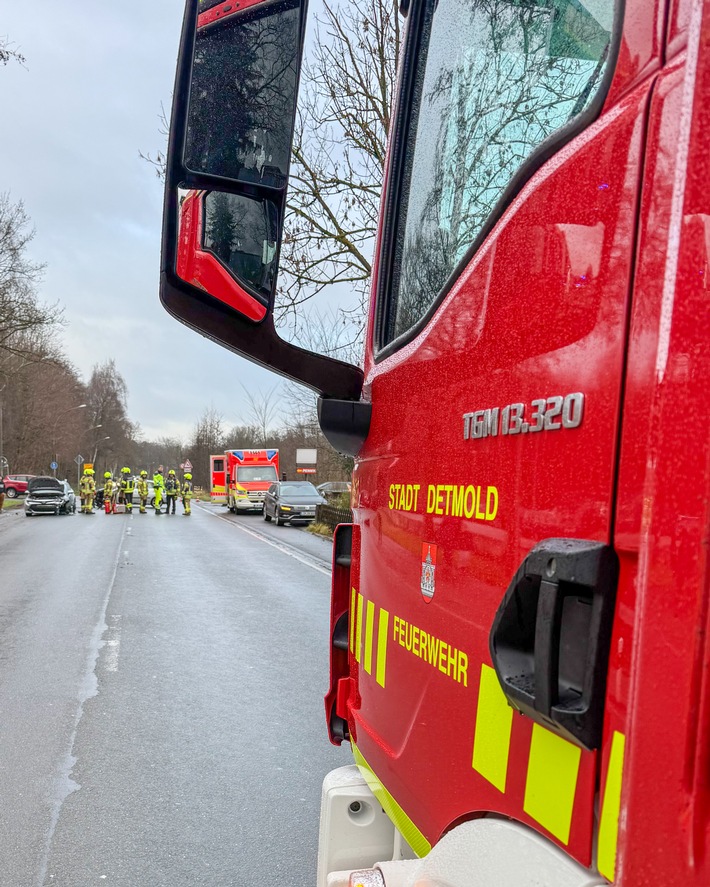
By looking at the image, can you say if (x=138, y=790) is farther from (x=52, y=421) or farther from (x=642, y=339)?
(x=52, y=421)

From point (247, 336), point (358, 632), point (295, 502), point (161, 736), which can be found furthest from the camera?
point (295, 502)

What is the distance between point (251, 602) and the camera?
33.1 feet

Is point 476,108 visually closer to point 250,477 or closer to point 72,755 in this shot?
point 72,755

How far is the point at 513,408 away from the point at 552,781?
20.9 inches

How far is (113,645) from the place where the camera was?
24.3 feet

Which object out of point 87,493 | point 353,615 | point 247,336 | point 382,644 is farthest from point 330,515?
point 247,336

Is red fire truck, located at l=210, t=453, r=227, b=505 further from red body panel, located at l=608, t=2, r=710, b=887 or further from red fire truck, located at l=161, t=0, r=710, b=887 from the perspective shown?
red body panel, located at l=608, t=2, r=710, b=887

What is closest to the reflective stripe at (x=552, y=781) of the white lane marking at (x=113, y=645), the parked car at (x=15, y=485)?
the white lane marking at (x=113, y=645)

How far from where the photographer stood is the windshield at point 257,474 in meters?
35.2

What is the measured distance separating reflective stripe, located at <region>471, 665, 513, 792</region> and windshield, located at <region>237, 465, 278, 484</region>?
34021 mm

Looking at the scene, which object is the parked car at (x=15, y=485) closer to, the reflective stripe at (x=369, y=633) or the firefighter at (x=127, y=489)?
the firefighter at (x=127, y=489)

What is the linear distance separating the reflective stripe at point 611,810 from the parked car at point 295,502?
24823 millimetres

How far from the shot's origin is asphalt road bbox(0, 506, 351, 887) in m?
3.34

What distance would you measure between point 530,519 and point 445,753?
0.54 m
